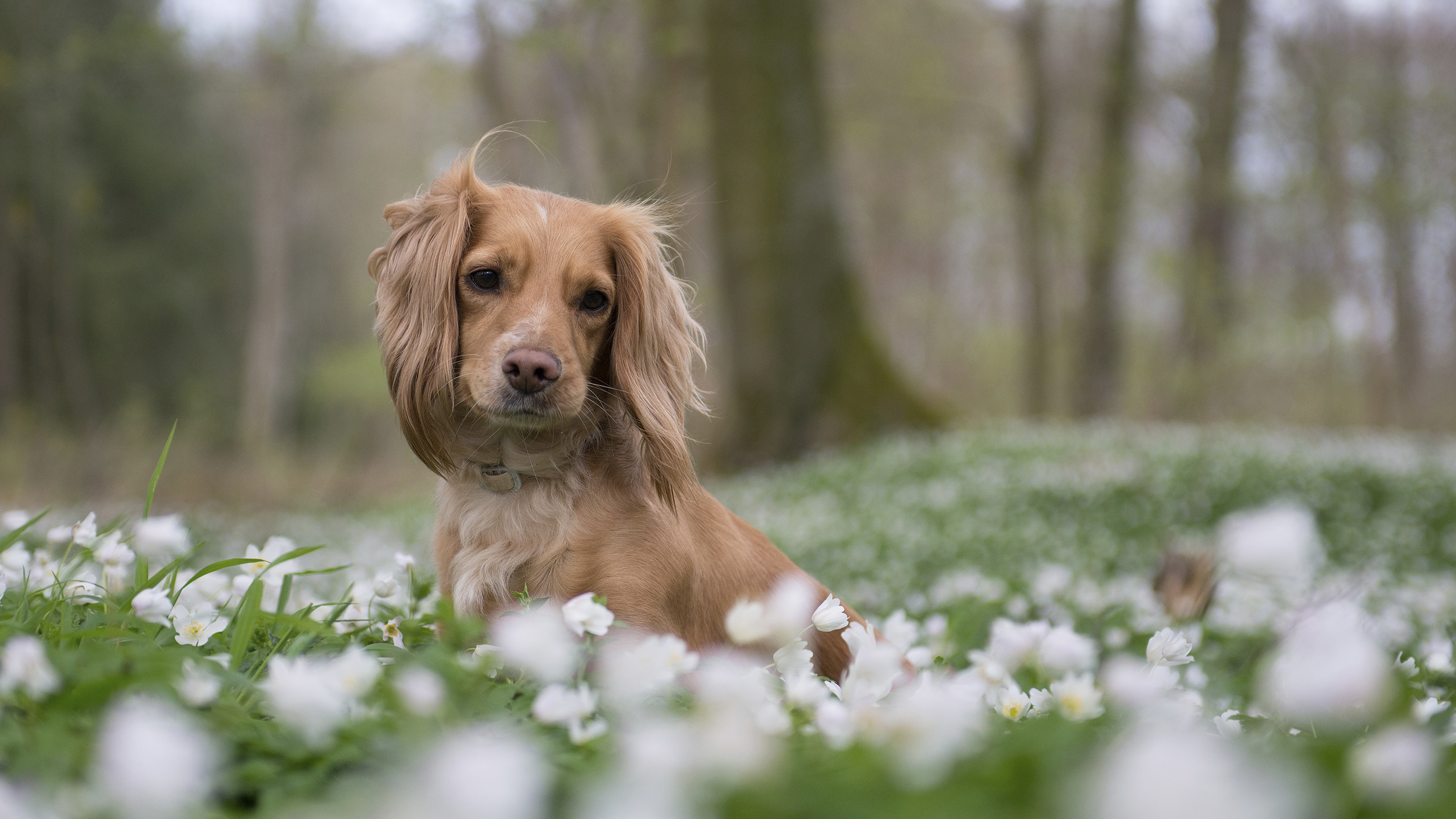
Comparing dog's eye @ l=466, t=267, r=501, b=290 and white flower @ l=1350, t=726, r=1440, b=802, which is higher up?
dog's eye @ l=466, t=267, r=501, b=290

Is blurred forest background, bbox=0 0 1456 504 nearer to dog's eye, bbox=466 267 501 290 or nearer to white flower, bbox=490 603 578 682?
dog's eye, bbox=466 267 501 290

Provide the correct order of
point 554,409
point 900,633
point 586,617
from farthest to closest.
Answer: point 554,409
point 900,633
point 586,617

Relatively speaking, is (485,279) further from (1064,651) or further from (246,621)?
(1064,651)

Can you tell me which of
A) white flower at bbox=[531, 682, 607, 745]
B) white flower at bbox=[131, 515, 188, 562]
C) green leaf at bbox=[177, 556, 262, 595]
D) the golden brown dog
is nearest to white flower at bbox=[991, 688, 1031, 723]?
the golden brown dog

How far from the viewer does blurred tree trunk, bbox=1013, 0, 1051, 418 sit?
17.6m

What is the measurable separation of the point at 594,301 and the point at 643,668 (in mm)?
1826

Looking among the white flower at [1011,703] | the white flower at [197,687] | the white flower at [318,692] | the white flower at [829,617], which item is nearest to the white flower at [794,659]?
the white flower at [829,617]

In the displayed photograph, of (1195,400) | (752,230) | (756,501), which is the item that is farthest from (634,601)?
(1195,400)

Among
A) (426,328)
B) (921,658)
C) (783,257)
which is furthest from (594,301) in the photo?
(783,257)

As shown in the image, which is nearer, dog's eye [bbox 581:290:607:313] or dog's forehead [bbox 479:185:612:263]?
dog's forehead [bbox 479:185:612:263]

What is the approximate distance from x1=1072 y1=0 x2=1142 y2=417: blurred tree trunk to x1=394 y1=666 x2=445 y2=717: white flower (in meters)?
17.1

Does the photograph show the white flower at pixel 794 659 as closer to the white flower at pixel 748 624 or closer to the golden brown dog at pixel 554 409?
the white flower at pixel 748 624

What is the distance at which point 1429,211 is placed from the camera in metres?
19.6

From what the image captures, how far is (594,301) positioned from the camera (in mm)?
3258
